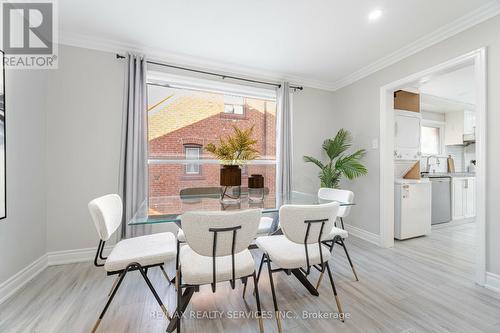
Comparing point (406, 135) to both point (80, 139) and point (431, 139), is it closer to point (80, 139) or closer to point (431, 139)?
point (431, 139)

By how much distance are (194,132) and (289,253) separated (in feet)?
7.64

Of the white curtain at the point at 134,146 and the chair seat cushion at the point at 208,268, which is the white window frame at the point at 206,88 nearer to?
the white curtain at the point at 134,146

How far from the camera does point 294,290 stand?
6.17 feet

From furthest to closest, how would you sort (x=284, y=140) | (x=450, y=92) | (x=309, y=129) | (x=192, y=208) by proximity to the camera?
(x=450, y=92)
(x=309, y=129)
(x=284, y=140)
(x=192, y=208)

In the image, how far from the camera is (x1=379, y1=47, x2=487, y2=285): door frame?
1.94 m

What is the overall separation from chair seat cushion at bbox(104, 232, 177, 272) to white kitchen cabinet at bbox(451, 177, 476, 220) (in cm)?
525

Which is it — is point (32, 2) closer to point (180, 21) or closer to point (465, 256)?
point (180, 21)

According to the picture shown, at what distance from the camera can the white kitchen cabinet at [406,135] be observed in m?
3.41

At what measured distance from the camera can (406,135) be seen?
3.47 metres

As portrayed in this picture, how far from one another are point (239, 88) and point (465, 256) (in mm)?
3803

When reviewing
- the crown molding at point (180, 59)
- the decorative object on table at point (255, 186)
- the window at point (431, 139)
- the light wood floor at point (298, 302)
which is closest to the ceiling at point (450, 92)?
the window at point (431, 139)

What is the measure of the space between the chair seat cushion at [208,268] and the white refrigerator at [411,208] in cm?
287

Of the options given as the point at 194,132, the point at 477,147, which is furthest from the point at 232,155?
the point at 477,147

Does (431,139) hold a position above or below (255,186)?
above
